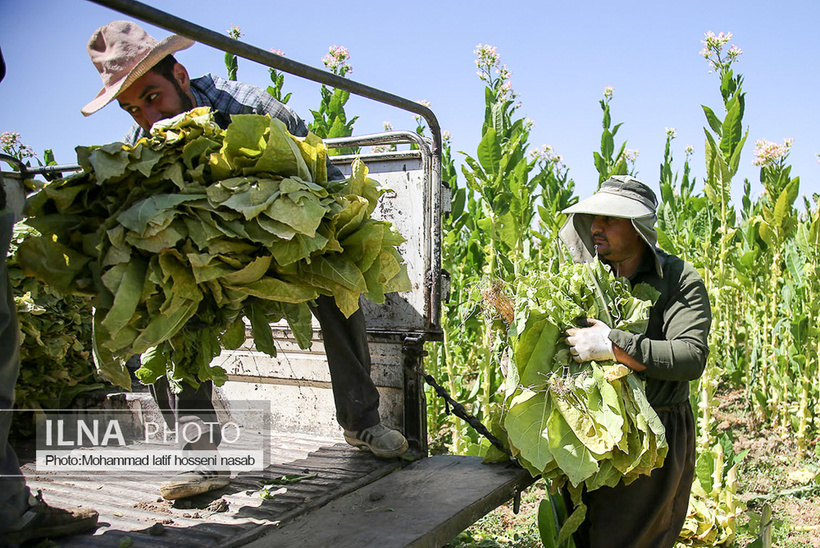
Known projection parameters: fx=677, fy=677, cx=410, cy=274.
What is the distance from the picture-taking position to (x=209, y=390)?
2980mm

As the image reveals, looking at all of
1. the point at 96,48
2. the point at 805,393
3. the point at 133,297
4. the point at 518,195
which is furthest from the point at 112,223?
the point at 805,393

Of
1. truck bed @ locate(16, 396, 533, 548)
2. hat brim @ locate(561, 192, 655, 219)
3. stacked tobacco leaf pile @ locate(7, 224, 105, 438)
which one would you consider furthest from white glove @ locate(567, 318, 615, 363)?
stacked tobacco leaf pile @ locate(7, 224, 105, 438)

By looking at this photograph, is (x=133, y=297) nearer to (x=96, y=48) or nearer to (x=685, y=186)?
(x=96, y=48)

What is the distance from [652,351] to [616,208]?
2.00 feet

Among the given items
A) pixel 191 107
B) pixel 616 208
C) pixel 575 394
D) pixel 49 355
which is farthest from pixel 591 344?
pixel 49 355

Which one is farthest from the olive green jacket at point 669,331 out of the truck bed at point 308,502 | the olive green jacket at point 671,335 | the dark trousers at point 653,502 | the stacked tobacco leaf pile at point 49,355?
the stacked tobacco leaf pile at point 49,355

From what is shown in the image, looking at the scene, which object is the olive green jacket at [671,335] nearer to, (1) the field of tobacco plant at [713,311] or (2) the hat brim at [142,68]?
(1) the field of tobacco plant at [713,311]

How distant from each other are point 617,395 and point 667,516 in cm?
74

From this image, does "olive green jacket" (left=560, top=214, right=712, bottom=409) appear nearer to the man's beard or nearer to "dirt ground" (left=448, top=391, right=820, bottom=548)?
"dirt ground" (left=448, top=391, right=820, bottom=548)

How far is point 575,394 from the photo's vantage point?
8.39 ft

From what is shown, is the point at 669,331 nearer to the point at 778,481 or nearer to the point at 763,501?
the point at 763,501

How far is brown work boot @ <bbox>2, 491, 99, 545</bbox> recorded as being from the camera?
2003 mm

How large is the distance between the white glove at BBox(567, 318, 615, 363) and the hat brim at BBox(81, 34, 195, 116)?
1.85 meters

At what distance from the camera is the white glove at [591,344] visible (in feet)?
8.49
